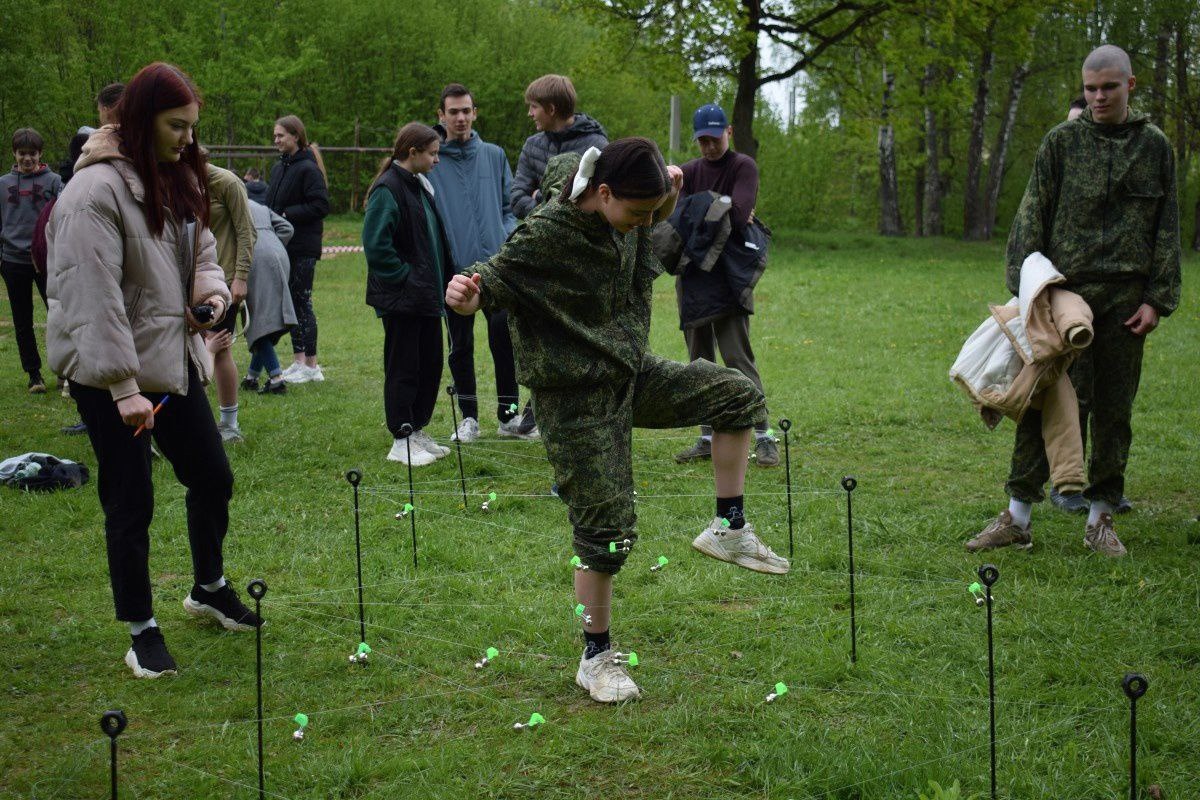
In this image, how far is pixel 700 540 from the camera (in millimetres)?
4285

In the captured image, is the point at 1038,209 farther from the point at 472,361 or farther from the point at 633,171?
the point at 472,361

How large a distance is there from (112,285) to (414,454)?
132 inches

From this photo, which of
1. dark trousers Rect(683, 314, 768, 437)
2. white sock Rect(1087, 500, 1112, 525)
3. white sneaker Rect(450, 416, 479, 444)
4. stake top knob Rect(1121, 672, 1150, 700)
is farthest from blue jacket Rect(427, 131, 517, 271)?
stake top knob Rect(1121, 672, 1150, 700)

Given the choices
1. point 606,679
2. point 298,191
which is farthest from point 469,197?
point 606,679

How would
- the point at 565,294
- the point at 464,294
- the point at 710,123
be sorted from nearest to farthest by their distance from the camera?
the point at 464,294, the point at 565,294, the point at 710,123

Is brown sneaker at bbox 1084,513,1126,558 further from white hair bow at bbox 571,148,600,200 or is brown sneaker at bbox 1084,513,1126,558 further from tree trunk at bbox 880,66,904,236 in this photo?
tree trunk at bbox 880,66,904,236

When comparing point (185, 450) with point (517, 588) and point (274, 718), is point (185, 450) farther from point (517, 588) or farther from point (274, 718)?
point (517, 588)

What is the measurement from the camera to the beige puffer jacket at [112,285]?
370cm

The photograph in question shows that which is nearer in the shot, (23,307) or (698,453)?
(698,453)

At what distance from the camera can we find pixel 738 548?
4293 millimetres

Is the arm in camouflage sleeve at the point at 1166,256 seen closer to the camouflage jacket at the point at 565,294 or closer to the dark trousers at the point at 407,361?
the camouflage jacket at the point at 565,294

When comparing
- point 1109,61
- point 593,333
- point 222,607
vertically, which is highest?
point 1109,61

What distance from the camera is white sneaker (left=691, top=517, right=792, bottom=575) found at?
4.28 m

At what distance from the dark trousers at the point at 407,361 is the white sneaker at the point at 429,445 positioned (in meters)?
0.06
